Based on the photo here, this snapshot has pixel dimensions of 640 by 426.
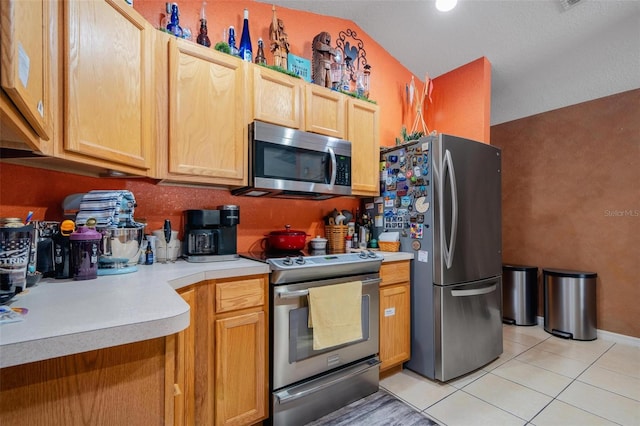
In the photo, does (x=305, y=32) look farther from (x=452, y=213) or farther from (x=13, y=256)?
(x=13, y=256)

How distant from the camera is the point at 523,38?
101 inches

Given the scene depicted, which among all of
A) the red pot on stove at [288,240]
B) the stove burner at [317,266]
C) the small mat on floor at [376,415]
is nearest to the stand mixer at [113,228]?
the stove burner at [317,266]

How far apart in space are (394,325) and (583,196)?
254cm

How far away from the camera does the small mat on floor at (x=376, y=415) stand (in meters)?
1.66

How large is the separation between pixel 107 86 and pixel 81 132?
26 centimetres

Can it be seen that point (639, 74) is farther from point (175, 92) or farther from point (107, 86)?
point (107, 86)

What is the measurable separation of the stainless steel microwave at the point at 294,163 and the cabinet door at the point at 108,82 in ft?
1.98

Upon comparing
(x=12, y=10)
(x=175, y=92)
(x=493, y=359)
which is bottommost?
(x=493, y=359)

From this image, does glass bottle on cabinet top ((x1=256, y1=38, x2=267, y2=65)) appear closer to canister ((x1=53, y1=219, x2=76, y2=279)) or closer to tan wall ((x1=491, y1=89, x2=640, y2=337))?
canister ((x1=53, y1=219, x2=76, y2=279))

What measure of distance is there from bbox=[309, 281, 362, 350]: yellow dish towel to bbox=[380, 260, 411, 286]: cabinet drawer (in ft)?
1.00

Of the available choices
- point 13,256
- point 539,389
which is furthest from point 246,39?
point 539,389

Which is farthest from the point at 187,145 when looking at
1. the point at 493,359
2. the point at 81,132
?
the point at 493,359

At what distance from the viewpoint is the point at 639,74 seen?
→ 2.57m

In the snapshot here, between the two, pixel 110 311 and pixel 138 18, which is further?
pixel 138 18
